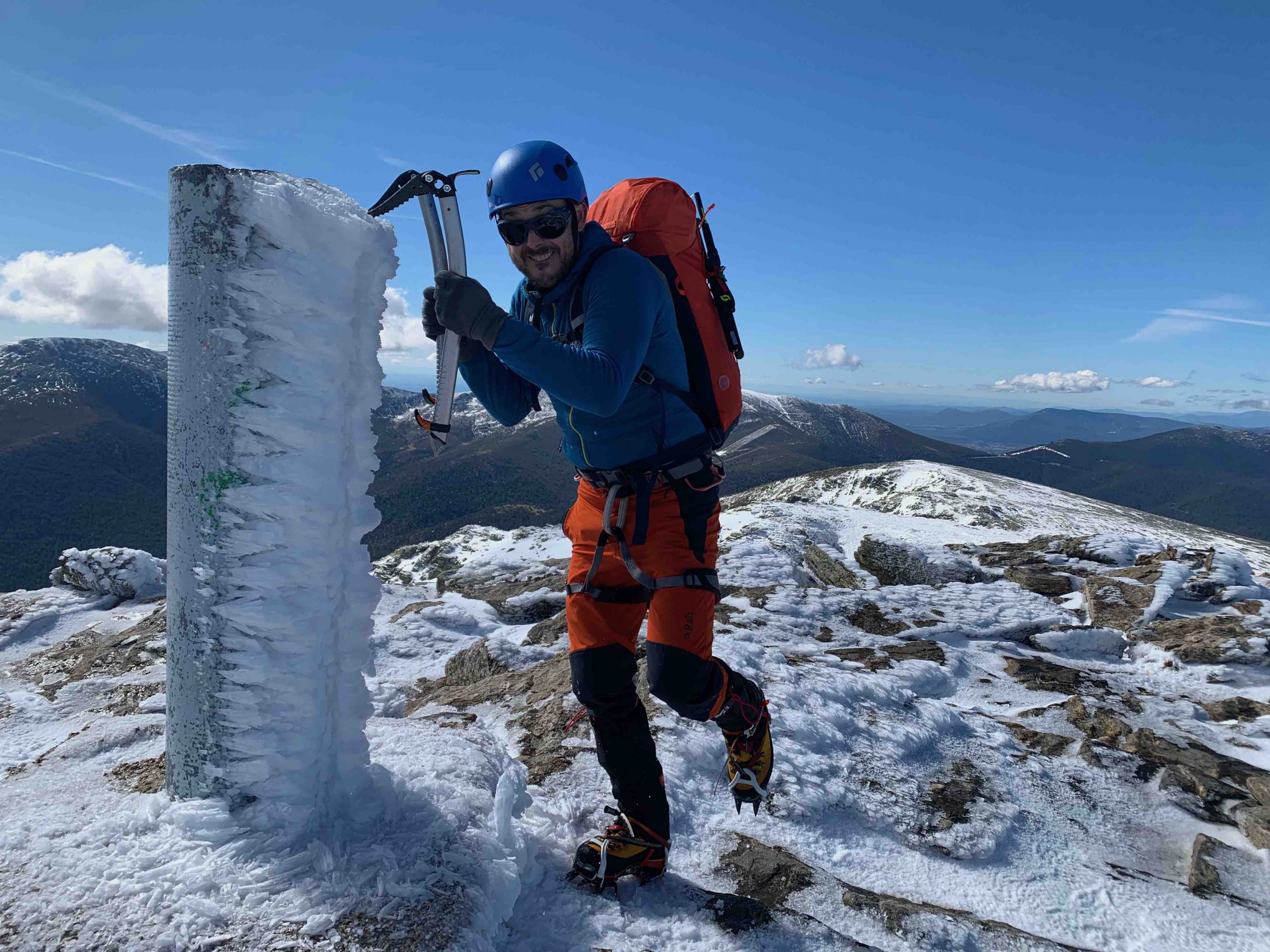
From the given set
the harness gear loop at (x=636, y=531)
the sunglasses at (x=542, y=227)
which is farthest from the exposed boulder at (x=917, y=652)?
the sunglasses at (x=542, y=227)

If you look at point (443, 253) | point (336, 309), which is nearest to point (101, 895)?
point (336, 309)

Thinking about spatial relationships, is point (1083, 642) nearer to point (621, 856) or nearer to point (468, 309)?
point (621, 856)

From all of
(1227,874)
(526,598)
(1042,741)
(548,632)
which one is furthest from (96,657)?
(1227,874)

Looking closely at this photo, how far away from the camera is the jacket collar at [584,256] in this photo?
4023 millimetres

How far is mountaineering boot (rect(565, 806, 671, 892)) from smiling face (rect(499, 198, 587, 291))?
3484mm

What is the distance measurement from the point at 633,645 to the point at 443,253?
→ 108 inches

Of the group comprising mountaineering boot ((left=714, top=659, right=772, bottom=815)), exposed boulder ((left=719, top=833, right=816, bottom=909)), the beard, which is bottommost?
exposed boulder ((left=719, top=833, right=816, bottom=909))

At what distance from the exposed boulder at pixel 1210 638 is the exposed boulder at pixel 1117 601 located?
15.1 inches

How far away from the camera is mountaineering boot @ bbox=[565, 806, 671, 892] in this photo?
3.74 metres

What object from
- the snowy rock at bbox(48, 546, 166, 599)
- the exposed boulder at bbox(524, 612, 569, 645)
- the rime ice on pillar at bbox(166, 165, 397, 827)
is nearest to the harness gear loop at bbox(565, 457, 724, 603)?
the rime ice on pillar at bbox(166, 165, 397, 827)

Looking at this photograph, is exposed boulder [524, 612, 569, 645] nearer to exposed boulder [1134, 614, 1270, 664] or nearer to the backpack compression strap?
the backpack compression strap

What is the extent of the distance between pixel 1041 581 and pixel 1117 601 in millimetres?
1649

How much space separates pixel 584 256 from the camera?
405 cm

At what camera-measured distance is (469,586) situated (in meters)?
17.7
